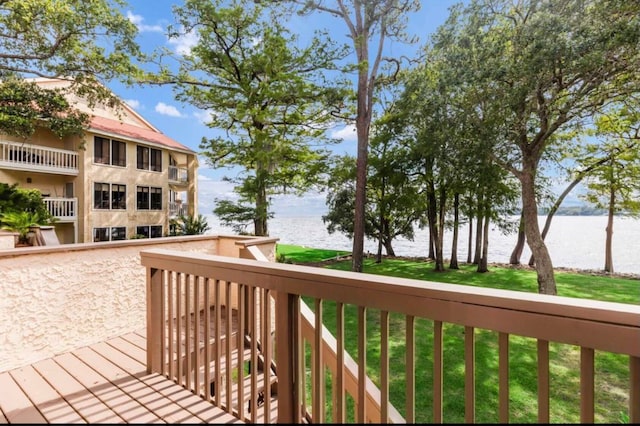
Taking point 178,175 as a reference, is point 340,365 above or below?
below

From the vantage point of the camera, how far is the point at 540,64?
6676 millimetres

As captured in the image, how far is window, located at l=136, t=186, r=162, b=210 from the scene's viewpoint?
15.0m

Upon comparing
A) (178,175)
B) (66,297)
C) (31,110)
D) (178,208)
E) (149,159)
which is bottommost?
(66,297)

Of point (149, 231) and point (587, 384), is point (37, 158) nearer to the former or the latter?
point (149, 231)

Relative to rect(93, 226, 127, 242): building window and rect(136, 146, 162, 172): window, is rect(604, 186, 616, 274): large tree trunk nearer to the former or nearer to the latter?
rect(136, 146, 162, 172): window

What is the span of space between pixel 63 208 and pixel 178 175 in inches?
213

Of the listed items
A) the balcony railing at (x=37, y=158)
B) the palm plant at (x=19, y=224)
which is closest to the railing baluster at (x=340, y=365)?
the palm plant at (x=19, y=224)

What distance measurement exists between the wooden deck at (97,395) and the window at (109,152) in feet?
42.8

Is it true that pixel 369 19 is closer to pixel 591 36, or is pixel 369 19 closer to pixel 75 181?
pixel 591 36

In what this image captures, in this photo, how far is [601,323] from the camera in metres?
0.89

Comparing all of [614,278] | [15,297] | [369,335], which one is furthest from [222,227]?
[614,278]

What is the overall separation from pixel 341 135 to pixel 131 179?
9674mm

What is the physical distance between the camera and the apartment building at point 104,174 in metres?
11.6

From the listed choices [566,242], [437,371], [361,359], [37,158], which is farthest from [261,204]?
[566,242]
